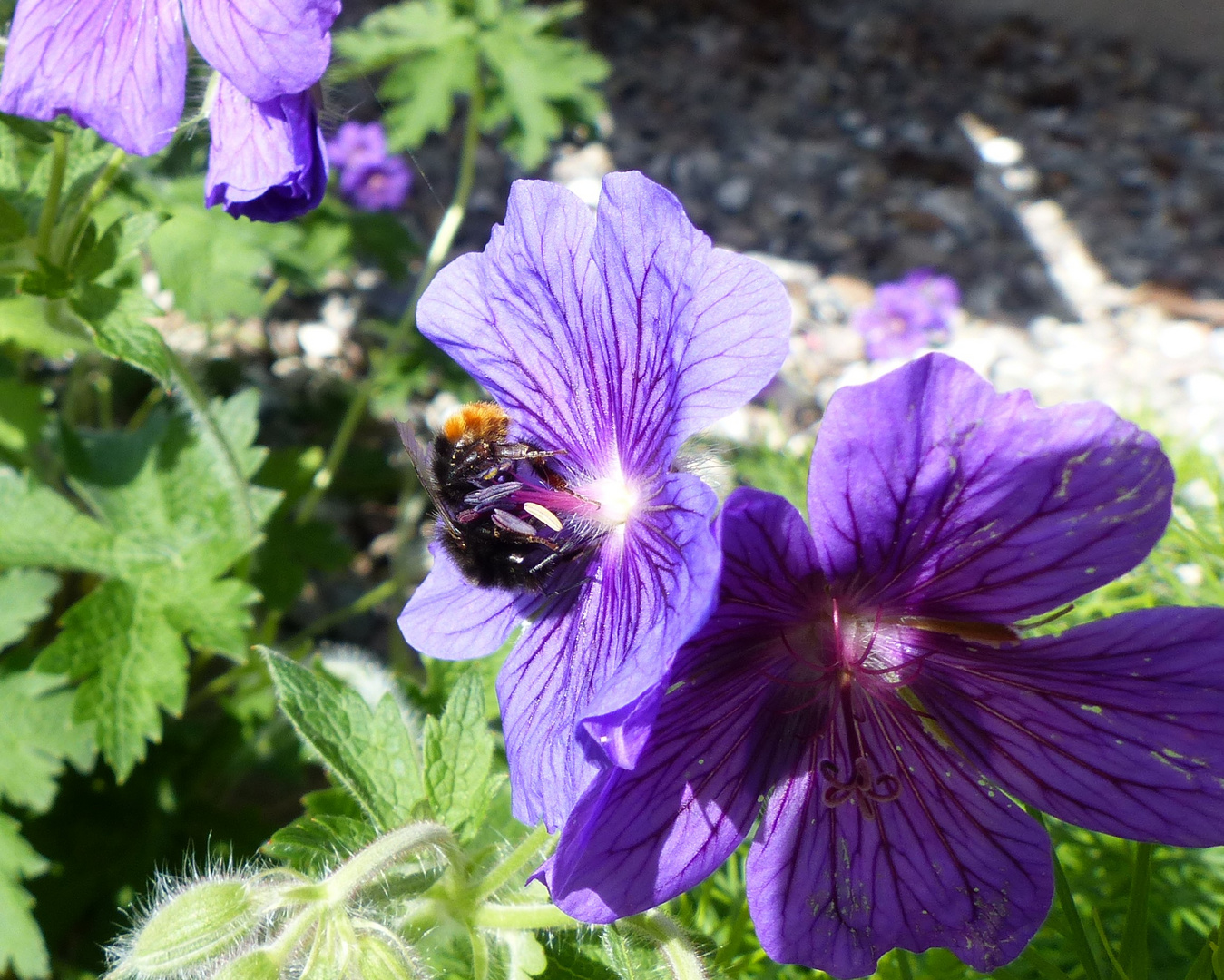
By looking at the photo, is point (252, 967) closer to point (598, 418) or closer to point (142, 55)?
point (598, 418)

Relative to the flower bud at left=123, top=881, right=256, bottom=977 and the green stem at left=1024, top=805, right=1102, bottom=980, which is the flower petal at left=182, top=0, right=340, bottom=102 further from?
the green stem at left=1024, top=805, right=1102, bottom=980

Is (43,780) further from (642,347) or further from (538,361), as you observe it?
(642,347)

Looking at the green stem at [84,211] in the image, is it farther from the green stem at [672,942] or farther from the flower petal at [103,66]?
the green stem at [672,942]

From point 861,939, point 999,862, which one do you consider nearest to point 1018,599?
point 999,862

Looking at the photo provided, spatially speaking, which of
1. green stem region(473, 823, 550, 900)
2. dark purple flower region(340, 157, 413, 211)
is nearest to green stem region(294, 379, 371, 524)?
dark purple flower region(340, 157, 413, 211)

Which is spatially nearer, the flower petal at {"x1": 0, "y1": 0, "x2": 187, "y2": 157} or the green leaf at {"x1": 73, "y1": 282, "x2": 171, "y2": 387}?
the flower petal at {"x1": 0, "y1": 0, "x2": 187, "y2": 157}

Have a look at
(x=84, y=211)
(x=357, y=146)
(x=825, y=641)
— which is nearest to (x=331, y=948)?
(x=825, y=641)

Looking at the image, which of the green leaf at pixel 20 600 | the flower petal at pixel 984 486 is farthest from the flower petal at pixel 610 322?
the green leaf at pixel 20 600
